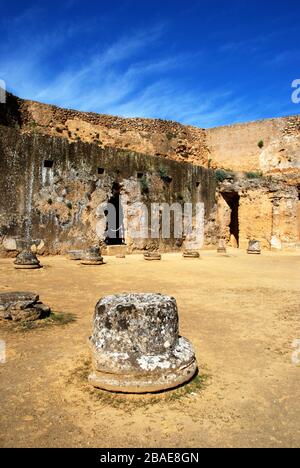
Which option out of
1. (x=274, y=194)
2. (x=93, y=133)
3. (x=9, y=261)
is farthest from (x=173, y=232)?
(x=93, y=133)

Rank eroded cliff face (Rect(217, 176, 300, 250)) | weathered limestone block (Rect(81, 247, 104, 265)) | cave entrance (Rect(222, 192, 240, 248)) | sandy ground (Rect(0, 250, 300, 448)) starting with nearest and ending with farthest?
sandy ground (Rect(0, 250, 300, 448)), weathered limestone block (Rect(81, 247, 104, 265)), eroded cliff face (Rect(217, 176, 300, 250)), cave entrance (Rect(222, 192, 240, 248))

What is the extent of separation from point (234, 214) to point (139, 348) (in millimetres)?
19975

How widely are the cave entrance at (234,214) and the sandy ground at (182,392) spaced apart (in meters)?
15.5

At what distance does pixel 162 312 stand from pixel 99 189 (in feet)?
37.9

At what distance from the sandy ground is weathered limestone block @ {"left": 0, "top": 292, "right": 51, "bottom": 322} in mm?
177

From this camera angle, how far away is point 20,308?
468 cm

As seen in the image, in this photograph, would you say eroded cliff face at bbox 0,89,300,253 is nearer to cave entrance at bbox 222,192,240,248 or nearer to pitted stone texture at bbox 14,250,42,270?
cave entrance at bbox 222,192,240,248

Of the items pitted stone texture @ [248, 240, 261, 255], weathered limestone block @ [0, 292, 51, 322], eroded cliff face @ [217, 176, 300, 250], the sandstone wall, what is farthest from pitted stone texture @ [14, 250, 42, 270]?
the sandstone wall

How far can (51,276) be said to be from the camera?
856 cm

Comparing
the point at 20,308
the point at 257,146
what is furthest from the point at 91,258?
the point at 257,146

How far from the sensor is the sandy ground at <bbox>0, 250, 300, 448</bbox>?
2248 millimetres

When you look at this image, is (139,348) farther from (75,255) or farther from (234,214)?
(234,214)

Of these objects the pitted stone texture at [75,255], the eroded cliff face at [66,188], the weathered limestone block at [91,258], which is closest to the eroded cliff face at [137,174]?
the eroded cliff face at [66,188]

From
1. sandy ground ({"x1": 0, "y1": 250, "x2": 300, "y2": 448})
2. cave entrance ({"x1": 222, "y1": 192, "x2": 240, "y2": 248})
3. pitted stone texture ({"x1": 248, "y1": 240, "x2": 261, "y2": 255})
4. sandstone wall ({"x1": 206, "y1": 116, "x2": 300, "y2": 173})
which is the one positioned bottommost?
sandy ground ({"x1": 0, "y1": 250, "x2": 300, "y2": 448})
